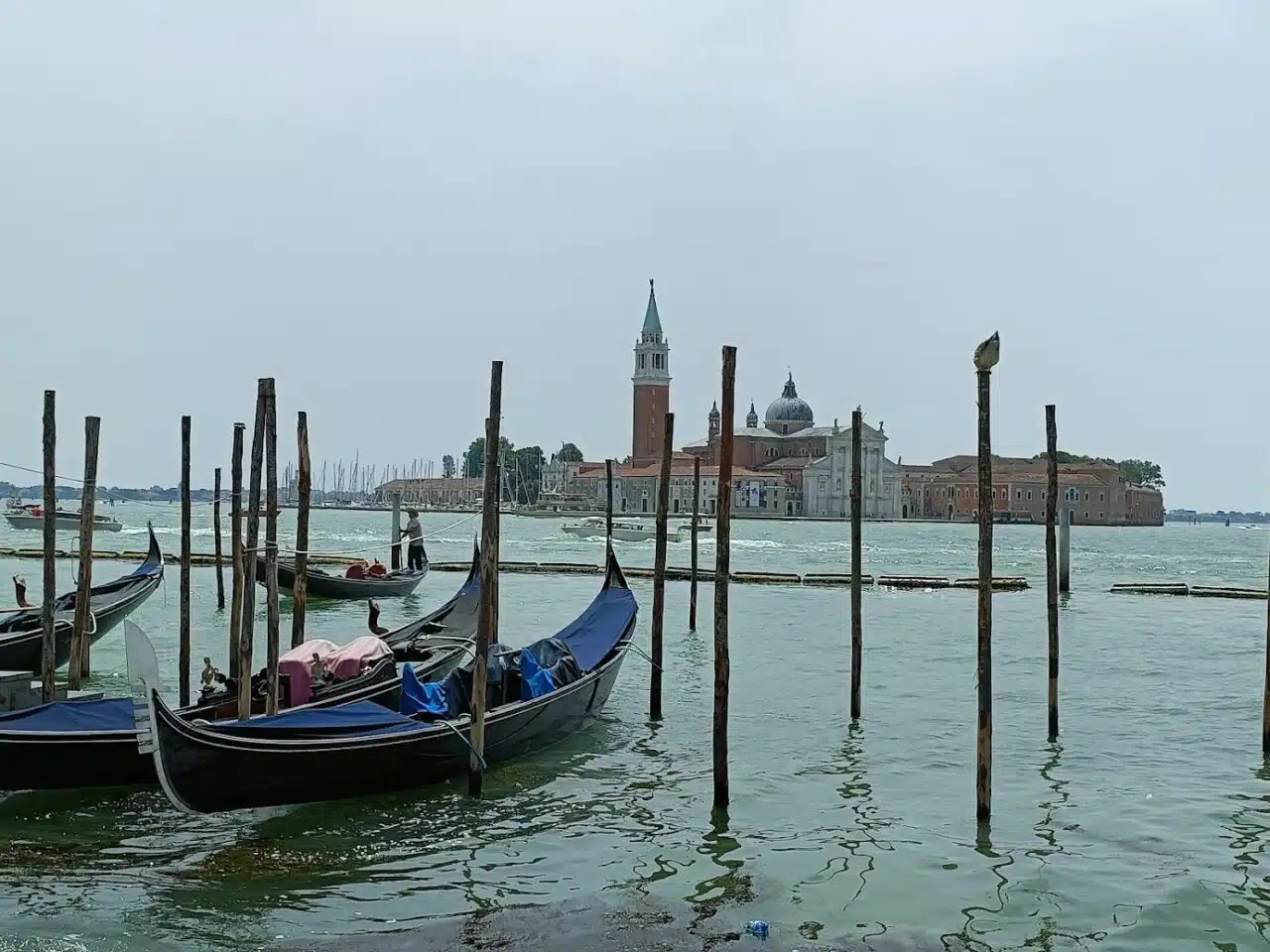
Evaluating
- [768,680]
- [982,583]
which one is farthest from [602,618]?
[982,583]

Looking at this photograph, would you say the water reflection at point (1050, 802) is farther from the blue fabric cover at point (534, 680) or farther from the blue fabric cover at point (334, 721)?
the blue fabric cover at point (334, 721)

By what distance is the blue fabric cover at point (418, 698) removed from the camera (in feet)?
24.3

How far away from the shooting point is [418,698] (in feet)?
24.5

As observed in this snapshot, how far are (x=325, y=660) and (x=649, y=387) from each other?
80.5 meters

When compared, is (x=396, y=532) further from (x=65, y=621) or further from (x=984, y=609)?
(x=984, y=609)

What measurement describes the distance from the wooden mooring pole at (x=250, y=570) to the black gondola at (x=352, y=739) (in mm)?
757

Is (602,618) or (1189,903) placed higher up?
(602,618)

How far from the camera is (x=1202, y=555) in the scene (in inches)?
2018

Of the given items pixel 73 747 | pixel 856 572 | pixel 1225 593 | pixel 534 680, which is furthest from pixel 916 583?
pixel 73 747

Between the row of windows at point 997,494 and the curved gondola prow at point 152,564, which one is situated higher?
the row of windows at point 997,494

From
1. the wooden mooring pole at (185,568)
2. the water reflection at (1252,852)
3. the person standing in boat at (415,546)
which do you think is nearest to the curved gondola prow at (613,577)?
the wooden mooring pole at (185,568)

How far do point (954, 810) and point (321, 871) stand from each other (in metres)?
3.31

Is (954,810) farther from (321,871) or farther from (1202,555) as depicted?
(1202,555)

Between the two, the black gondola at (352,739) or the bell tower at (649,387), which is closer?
the black gondola at (352,739)
